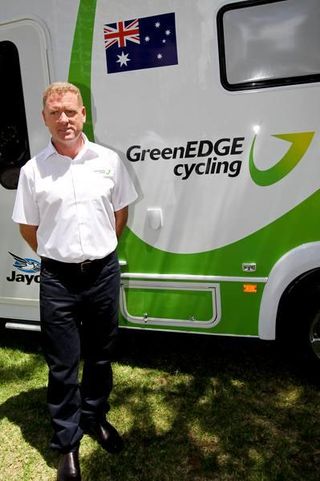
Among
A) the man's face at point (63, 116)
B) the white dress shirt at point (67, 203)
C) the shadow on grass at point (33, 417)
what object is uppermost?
the man's face at point (63, 116)

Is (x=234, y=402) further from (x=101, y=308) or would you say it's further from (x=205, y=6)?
(x=205, y=6)

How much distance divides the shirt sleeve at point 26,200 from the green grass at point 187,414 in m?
1.30

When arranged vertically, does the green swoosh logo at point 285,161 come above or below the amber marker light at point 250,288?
above

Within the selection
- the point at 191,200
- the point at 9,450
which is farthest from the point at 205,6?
the point at 9,450

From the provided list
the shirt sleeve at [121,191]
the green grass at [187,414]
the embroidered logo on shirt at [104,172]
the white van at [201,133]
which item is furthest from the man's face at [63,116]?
the green grass at [187,414]

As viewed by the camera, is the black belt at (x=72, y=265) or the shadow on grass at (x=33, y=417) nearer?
the black belt at (x=72, y=265)

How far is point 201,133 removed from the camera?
2.92 m

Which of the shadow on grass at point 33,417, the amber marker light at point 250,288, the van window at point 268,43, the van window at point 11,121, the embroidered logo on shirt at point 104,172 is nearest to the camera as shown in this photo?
the embroidered logo on shirt at point 104,172

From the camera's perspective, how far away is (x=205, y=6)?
2783 millimetres

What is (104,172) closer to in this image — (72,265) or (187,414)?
(72,265)

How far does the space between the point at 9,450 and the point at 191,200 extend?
175 centimetres

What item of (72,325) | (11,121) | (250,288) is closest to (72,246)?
(72,325)

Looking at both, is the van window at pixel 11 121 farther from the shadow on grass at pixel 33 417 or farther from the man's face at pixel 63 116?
the shadow on grass at pixel 33 417

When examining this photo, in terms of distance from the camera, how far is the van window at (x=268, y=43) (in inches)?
105
